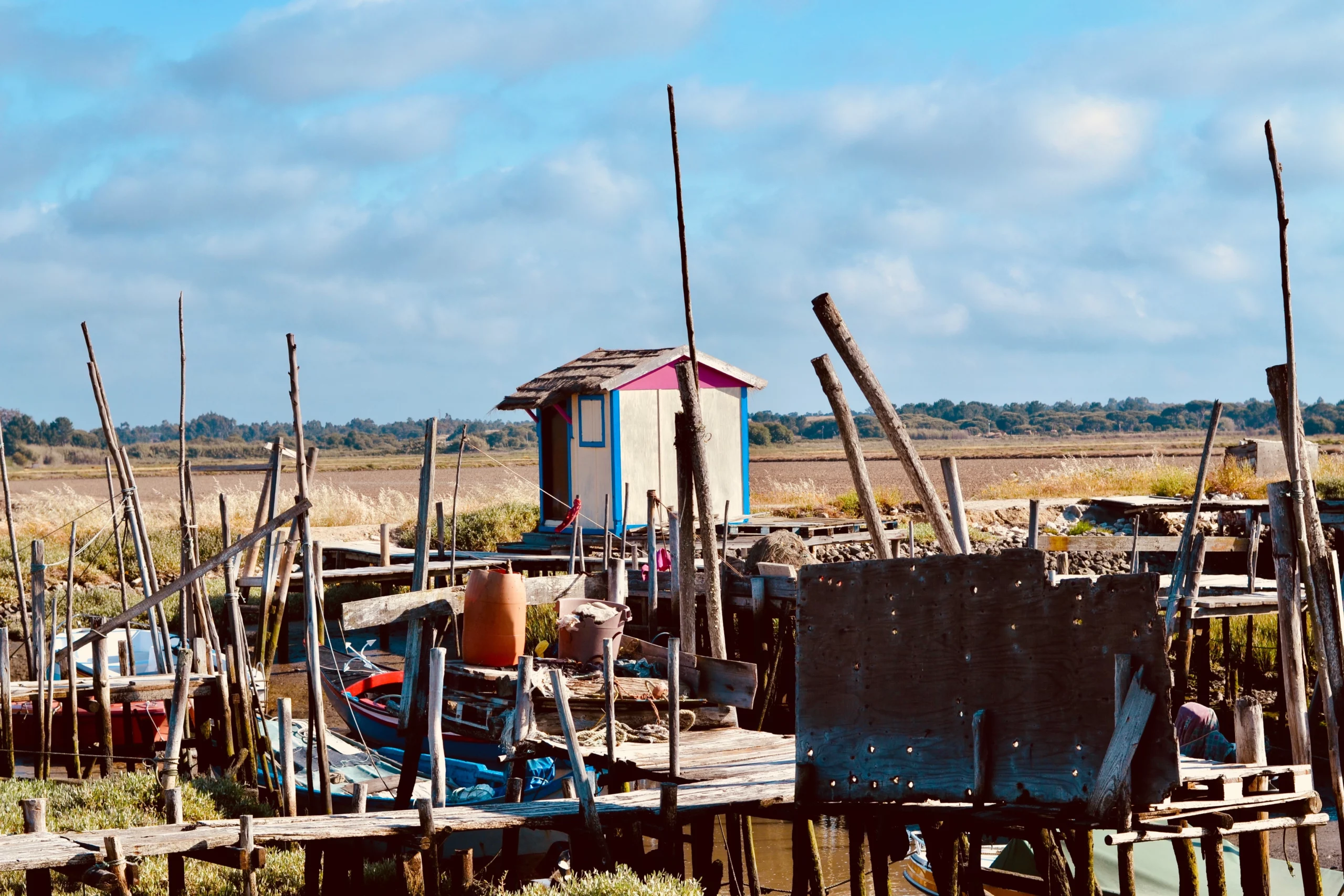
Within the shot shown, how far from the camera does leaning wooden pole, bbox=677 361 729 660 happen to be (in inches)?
488

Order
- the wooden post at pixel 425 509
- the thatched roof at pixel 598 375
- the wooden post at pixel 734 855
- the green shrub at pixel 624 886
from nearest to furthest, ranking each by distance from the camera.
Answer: the green shrub at pixel 624 886
the wooden post at pixel 734 855
the wooden post at pixel 425 509
the thatched roof at pixel 598 375

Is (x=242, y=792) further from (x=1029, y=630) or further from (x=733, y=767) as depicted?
(x=1029, y=630)

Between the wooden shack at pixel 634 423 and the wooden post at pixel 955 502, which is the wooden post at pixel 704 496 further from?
the wooden shack at pixel 634 423

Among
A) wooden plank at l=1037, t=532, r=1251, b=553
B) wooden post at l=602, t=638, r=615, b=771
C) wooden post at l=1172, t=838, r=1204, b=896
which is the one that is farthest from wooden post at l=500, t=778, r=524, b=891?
wooden plank at l=1037, t=532, r=1251, b=553

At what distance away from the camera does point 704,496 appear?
12547 millimetres

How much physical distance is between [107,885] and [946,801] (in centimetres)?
497

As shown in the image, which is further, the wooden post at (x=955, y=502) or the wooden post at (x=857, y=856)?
the wooden post at (x=955, y=502)

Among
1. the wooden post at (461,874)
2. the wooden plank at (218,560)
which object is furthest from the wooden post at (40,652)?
the wooden post at (461,874)

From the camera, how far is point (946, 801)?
7.17 metres

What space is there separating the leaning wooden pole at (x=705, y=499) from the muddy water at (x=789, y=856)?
6.32 ft

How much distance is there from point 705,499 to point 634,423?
11.6 metres

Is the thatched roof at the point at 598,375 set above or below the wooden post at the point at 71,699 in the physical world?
above

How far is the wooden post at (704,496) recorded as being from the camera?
488 inches

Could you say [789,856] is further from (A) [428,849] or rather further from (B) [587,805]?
(A) [428,849]
